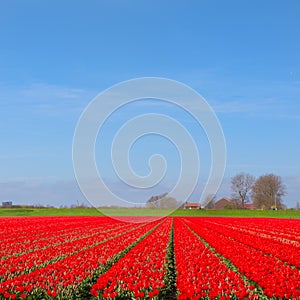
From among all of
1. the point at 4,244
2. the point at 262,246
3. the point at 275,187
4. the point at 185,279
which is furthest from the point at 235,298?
the point at 275,187

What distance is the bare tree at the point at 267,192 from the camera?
99625 mm

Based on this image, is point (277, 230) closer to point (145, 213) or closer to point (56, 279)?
point (56, 279)

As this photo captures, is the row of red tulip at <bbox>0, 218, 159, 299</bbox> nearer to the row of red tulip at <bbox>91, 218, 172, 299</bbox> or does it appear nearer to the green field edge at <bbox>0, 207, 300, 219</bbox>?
the row of red tulip at <bbox>91, 218, 172, 299</bbox>

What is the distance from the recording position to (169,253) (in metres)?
15.9

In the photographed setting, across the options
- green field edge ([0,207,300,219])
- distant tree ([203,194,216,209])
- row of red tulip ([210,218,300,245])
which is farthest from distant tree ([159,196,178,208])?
distant tree ([203,194,216,209])

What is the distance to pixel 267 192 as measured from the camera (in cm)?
10119

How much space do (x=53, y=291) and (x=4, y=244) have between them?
12373mm

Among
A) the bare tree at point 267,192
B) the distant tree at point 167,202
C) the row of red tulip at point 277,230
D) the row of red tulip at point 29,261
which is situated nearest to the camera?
the row of red tulip at point 29,261

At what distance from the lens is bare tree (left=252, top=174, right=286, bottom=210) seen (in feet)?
327

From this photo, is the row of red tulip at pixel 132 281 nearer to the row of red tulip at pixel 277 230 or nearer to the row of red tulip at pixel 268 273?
the row of red tulip at pixel 268 273

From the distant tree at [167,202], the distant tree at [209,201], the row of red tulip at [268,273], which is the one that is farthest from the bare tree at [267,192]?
the row of red tulip at [268,273]

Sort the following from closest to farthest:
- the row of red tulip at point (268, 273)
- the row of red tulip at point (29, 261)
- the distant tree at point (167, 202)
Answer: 1. the row of red tulip at point (268, 273)
2. the row of red tulip at point (29, 261)
3. the distant tree at point (167, 202)

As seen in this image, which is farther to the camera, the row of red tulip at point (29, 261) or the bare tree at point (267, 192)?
the bare tree at point (267, 192)

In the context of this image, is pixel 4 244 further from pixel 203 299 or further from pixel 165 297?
pixel 203 299
